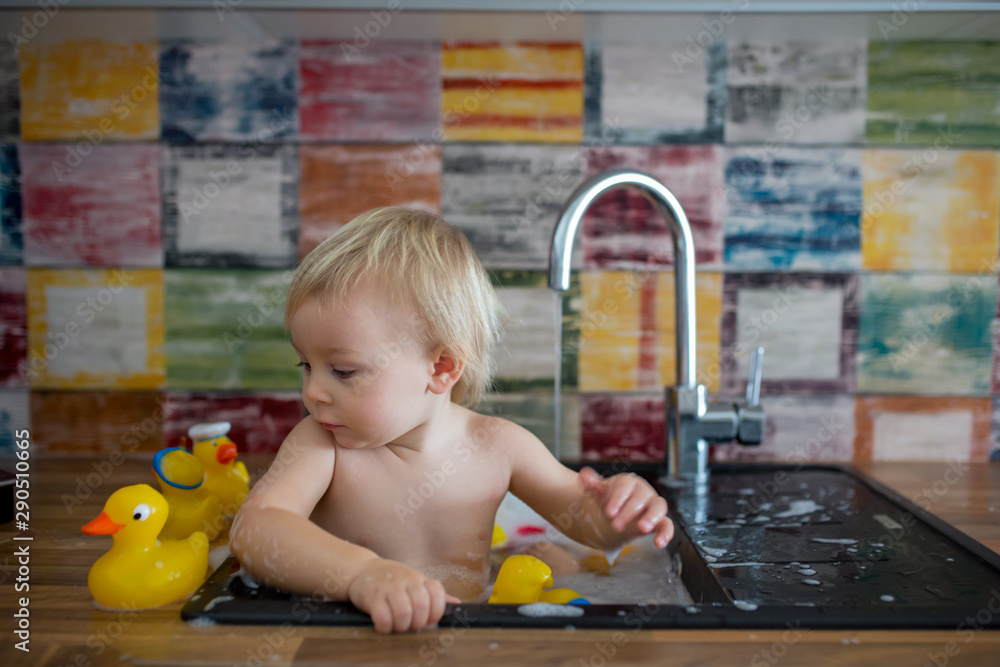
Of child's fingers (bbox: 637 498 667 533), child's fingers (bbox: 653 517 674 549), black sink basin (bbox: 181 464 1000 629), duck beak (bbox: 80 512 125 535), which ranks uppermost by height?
duck beak (bbox: 80 512 125 535)

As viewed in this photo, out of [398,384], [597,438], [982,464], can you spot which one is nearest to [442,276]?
[398,384]

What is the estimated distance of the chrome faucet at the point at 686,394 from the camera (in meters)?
1.05

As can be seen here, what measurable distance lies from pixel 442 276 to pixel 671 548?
0.48 metres

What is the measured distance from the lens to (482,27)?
1.20 meters

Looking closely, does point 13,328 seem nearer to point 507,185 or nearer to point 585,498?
point 507,185

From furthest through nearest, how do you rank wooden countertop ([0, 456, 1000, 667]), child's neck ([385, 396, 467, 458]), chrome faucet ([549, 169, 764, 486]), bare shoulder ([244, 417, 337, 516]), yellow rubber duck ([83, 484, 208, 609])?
chrome faucet ([549, 169, 764, 486]) < child's neck ([385, 396, 467, 458]) < bare shoulder ([244, 417, 337, 516]) < yellow rubber duck ([83, 484, 208, 609]) < wooden countertop ([0, 456, 1000, 667])

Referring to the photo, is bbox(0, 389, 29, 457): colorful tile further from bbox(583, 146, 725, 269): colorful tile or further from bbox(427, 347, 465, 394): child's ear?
bbox(583, 146, 725, 269): colorful tile

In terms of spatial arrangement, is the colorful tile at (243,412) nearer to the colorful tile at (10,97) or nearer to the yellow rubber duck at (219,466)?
the yellow rubber duck at (219,466)

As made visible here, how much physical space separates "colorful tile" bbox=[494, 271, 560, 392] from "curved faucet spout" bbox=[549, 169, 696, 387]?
0.79 ft

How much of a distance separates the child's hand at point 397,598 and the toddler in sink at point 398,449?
0.04 ft

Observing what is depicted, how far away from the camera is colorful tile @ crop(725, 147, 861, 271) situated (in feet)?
4.22

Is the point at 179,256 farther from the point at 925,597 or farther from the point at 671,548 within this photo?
the point at 925,597

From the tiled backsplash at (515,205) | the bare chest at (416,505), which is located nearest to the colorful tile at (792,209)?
the tiled backsplash at (515,205)

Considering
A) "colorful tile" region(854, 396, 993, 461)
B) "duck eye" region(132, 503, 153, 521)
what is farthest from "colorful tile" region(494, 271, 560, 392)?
"duck eye" region(132, 503, 153, 521)
